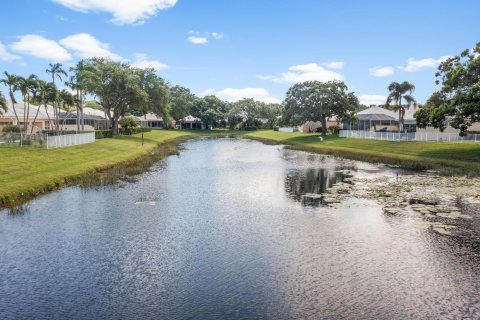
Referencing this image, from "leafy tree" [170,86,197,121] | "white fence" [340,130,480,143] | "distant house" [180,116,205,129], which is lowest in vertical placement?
"white fence" [340,130,480,143]

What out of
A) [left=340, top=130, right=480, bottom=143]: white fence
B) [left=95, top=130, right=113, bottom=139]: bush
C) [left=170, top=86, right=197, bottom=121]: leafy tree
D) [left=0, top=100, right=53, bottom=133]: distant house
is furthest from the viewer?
[left=170, top=86, right=197, bottom=121]: leafy tree

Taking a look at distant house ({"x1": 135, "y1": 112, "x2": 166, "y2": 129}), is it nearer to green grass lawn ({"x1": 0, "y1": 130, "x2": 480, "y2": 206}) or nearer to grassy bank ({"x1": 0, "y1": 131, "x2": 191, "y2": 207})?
green grass lawn ({"x1": 0, "y1": 130, "x2": 480, "y2": 206})

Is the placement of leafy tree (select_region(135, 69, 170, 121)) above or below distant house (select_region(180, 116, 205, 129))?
above

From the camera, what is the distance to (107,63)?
309 feet

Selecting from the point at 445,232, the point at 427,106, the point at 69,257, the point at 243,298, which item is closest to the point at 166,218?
the point at 69,257

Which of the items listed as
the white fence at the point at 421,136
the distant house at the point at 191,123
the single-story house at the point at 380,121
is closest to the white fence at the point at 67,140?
the white fence at the point at 421,136

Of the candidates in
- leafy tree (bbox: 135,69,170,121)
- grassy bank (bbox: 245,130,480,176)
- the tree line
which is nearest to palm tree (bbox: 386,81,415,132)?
the tree line

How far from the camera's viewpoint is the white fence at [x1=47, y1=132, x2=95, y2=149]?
5094 cm

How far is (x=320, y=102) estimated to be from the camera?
10262 cm

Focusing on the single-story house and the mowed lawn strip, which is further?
the single-story house

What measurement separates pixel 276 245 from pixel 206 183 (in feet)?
62.9

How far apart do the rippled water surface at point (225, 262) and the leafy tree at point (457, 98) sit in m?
29.9

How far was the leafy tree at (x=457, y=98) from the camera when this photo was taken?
50375 mm

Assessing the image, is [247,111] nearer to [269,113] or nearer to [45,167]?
[269,113]
